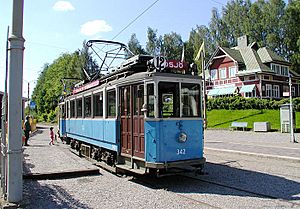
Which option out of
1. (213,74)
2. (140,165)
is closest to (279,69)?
(213,74)

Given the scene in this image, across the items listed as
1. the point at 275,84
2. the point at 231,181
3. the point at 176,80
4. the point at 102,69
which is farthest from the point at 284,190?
the point at 275,84

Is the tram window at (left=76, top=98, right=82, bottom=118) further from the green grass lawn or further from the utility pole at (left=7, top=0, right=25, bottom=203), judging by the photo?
the green grass lawn

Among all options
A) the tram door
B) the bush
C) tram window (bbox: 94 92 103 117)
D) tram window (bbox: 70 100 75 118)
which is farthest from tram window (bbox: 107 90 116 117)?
the bush

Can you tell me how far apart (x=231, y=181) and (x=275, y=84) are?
1589 inches

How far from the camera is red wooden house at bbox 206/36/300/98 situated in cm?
4409

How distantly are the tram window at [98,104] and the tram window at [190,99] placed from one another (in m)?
3.55

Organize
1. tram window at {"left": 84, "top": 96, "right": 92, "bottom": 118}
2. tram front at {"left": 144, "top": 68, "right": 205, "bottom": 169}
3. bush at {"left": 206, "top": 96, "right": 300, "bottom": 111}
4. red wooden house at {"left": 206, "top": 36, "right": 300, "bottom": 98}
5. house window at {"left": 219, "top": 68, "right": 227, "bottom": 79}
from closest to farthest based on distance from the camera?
tram front at {"left": 144, "top": 68, "right": 205, "bottom": 169} → tram window at {"left": 84, "top": 96, "right": 92, "bottom": 118} → bush at {"left": 206, "top": 96, "right": 300, "bottom": 111} → red wooden house at {"left": 206, "top": 36, "right": 300, "bottom": 98} → house window at {"left": 219, "top": 68, "right": 227, "bottom": 79}

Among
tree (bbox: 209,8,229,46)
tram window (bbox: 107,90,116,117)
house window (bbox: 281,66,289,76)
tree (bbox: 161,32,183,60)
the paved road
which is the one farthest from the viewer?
tree (bbox: 161,32,183,60)

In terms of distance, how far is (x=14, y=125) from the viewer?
20.9 feet

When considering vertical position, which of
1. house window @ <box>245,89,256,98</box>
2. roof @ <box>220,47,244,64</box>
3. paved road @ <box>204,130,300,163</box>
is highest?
roof @ <box>220,47,244,64</box>

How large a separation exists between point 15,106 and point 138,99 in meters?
3.38

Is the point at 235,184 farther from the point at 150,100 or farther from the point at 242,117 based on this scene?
the point at 242,117

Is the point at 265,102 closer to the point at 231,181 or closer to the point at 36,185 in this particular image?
the point at 231,181

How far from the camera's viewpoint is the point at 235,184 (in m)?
8.55
